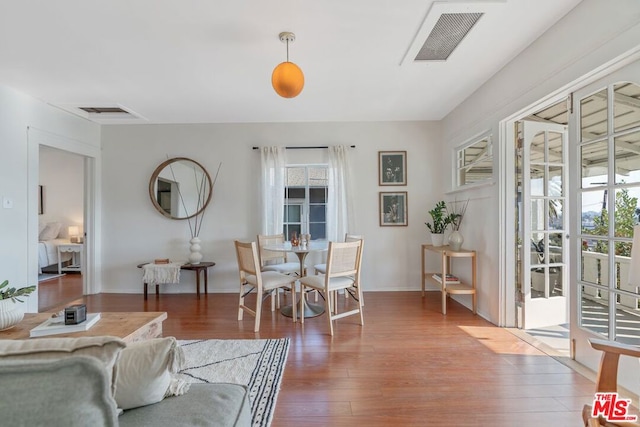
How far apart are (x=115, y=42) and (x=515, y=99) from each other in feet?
10.9

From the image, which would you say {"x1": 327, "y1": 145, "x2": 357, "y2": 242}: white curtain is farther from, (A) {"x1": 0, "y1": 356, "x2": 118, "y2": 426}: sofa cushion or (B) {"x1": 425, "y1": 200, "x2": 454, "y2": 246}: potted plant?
(A) {"x1": 0, "y1": 356, "x2": 118, "y2": 426}: sofa cushion

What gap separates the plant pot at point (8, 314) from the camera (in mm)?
1703

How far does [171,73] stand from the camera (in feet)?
8.93

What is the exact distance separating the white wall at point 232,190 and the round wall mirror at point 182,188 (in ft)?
0.44

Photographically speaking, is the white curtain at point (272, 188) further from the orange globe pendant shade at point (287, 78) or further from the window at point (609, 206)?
the window at point (609, 206)

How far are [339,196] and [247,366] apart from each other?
8.29 ft

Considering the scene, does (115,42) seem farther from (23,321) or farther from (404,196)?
(404,196)

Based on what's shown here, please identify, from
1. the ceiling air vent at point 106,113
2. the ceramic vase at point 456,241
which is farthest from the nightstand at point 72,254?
the ceramic vase at point 456,241

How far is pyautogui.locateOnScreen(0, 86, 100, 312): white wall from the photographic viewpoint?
2.96 m

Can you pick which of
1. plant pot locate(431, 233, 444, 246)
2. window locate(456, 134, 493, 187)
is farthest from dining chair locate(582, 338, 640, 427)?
plant pot locate(431, 233, 444, 246)

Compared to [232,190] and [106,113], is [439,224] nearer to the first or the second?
[232,190]

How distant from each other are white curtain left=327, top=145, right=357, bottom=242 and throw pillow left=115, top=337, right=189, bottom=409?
319 centimetres

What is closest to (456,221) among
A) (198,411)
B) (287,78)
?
(287,78)

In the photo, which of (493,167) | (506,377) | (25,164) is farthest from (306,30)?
(25,164)
